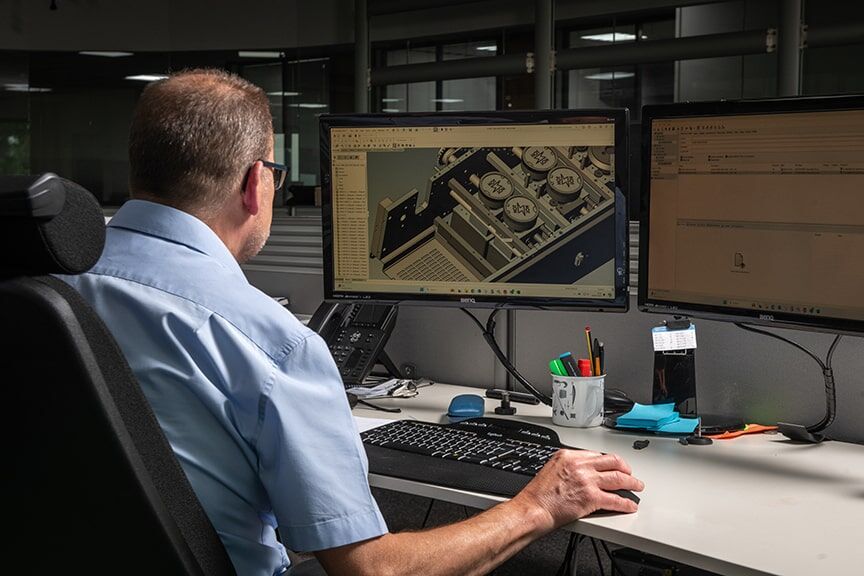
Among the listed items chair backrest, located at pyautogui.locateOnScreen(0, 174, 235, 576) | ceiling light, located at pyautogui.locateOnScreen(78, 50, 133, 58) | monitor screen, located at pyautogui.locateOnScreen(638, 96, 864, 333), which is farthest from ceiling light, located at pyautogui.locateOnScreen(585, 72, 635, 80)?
chair backrest, located at pyautogui.locateOnScreen(0, 174, 235, 576)

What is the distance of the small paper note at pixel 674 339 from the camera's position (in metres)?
1.64

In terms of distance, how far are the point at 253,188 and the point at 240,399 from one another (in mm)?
299

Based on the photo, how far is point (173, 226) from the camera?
106cm

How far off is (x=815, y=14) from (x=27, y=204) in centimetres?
466

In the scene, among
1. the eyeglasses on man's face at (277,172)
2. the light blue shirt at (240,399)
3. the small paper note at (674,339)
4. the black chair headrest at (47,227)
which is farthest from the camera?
the small paper note at (674,339)

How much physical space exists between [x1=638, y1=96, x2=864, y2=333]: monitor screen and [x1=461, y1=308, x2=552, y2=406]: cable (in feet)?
0.94

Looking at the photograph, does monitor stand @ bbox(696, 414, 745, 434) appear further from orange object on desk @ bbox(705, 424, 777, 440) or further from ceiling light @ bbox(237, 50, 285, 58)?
ceiling light @ bbox(237, 50, 285, 58)

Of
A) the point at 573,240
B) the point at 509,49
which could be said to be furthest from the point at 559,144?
the point at 509,49

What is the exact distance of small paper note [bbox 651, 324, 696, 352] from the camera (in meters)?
1.64

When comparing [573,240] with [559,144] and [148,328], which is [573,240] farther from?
[148,328]

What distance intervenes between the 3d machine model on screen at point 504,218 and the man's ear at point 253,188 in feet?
2.18

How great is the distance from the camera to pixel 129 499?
0.81m

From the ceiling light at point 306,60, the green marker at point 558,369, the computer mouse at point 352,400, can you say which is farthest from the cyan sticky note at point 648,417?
the ceiling light at point 306,60

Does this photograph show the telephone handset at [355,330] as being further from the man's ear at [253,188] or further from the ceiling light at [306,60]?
the ceiling light at [306,60]
